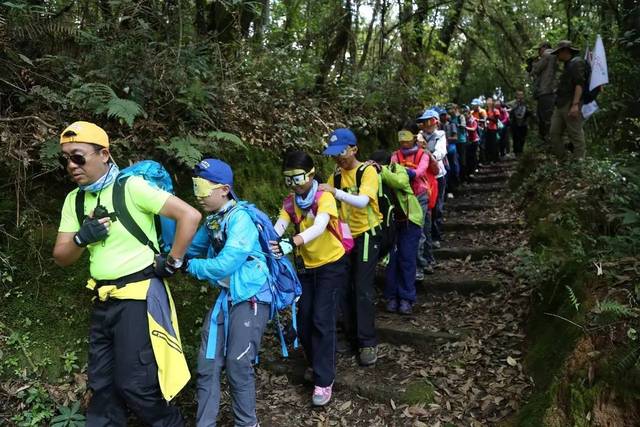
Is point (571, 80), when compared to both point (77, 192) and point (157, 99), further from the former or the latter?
point (77, 192)

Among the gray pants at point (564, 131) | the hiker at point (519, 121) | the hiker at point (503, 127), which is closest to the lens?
the gray pants at point (564, 131)

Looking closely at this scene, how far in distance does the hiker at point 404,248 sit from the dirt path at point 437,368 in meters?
0.23

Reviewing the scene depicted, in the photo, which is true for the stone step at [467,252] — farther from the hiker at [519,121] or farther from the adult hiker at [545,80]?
the hiker at [519,121]

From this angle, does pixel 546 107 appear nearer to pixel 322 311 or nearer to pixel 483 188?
pixel 483 188

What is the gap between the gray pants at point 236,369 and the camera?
348cm

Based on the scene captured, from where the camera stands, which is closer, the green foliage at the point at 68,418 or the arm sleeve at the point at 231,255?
the arm sleeve at the point at 231,255

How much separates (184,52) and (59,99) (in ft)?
5.17

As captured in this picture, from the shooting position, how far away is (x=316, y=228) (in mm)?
4012

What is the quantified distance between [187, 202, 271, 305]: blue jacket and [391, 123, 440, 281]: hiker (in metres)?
2.75

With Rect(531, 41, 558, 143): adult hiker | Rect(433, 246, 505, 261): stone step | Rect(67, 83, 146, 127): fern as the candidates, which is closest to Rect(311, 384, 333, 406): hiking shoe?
Rect(67, 83, 146, 127): fern

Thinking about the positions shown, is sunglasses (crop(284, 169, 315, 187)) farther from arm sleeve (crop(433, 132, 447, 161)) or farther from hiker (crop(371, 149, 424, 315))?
arm sleeve (crop(433, 132, 447, 161))

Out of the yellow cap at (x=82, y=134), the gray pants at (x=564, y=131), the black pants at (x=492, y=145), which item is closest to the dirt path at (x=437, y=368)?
the gray pants at (x=564, y=131)

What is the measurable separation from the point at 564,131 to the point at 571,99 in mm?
747

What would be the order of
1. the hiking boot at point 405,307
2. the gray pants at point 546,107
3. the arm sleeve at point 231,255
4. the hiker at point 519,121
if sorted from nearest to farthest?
the arm sleeve at point 231,255
the hiking boot at point 405,307
the gray pants at point 546,107
the hiker at point 519,121
